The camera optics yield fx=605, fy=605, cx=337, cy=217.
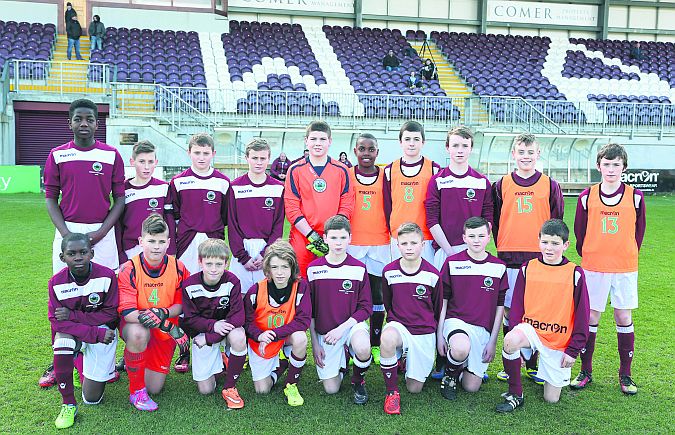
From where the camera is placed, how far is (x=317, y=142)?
4777 millimetres

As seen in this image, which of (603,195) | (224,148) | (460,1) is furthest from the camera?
(460,1)

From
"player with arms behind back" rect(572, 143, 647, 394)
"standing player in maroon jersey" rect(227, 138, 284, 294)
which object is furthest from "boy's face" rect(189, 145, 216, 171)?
"player with arms behind back" rect(572, 143, 647, 394)

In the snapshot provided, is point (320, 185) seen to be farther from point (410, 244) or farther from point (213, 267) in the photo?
point (213, 267)

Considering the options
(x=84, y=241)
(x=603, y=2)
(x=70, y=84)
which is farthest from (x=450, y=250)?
(x=603, y=2)

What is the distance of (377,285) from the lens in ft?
16.3

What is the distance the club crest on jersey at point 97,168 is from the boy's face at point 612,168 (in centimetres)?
359

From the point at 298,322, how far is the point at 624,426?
2108mm

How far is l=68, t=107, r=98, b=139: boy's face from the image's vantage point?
4230 mm

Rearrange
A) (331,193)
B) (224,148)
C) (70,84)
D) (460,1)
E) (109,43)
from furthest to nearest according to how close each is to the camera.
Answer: (460,1)
(109,43)
(70,84)
(224,148)
(331,193)

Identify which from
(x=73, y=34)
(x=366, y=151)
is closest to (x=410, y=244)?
(x=366, y=151)

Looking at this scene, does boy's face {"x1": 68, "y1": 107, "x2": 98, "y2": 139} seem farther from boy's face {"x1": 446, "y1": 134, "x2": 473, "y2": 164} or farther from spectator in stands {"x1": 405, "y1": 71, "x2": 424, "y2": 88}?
spectator in stands {"x1": 405, "y1": 71, "x2": 424, "y2": 88}

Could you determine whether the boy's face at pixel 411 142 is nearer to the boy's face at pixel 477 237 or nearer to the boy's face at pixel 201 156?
the boy's face at pixel 477 237

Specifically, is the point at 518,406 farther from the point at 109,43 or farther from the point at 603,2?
the point at 603,2

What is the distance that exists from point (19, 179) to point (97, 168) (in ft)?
44.8
